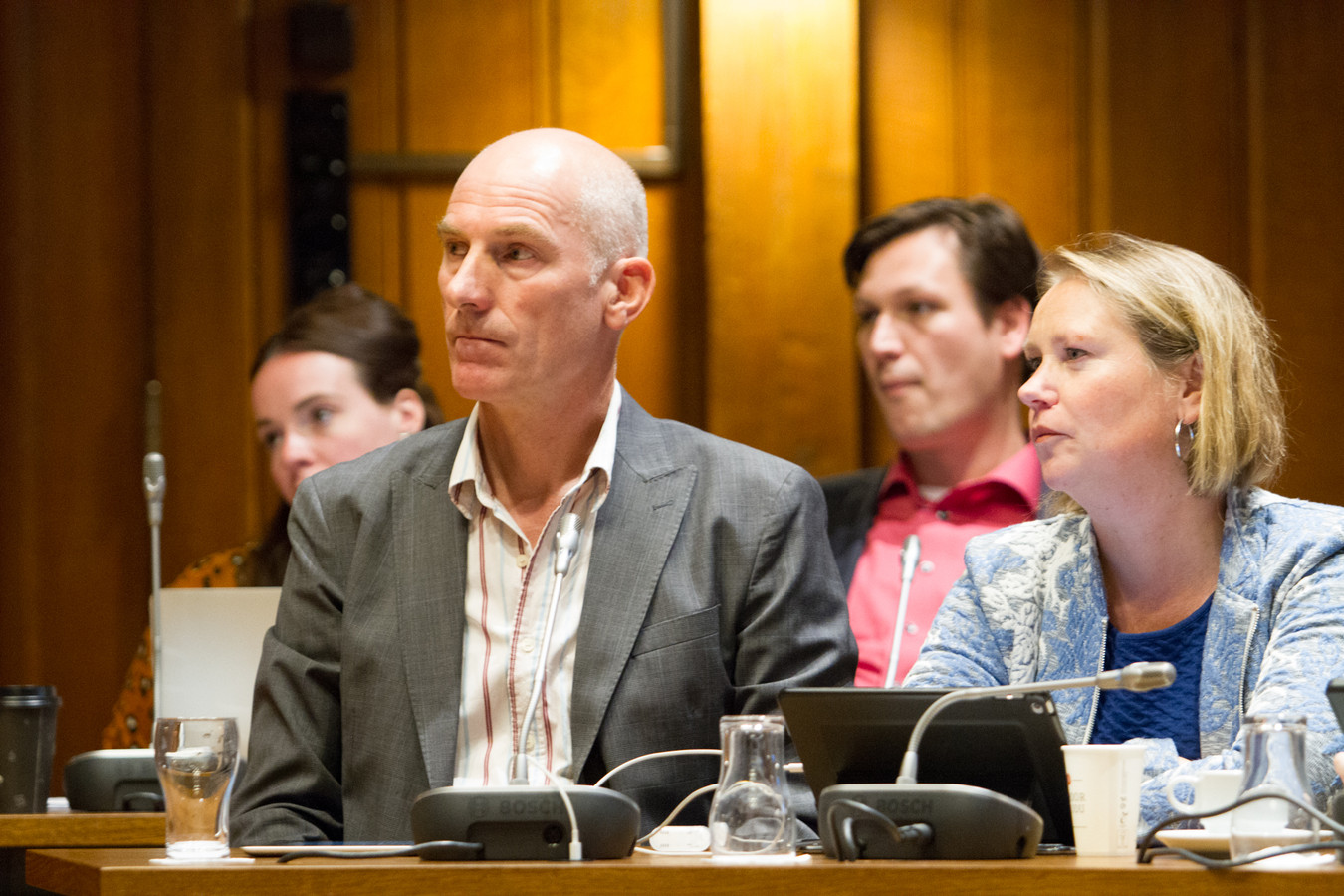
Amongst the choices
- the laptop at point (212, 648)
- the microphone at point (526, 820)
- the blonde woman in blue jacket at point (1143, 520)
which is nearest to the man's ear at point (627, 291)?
the blonde woman in blue jacket at point (1143, 520)

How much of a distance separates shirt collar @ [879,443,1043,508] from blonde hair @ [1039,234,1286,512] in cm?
81

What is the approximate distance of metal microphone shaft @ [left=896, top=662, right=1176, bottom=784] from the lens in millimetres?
1355

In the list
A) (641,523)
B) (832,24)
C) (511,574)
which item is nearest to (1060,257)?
(641,523)

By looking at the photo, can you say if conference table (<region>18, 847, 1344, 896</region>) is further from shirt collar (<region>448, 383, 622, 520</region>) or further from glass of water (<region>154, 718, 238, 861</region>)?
shirt collar (<region>448, 383, 622, 520</region>)

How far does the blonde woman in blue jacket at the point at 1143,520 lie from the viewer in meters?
2.06

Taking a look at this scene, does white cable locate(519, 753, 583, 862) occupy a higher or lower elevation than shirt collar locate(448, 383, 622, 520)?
lower

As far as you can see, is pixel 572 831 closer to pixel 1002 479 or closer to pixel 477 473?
pixel 477 473

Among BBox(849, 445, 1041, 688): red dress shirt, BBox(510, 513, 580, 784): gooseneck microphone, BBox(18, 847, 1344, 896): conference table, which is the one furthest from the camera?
BBox(849, 445, 1041, 688): red dress shirt

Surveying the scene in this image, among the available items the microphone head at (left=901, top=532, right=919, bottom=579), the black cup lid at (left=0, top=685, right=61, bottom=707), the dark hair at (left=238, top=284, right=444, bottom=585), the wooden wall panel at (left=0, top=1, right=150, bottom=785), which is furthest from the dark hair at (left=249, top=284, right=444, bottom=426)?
the microphone head at (left=901, top=532, right=919, bottom=579)

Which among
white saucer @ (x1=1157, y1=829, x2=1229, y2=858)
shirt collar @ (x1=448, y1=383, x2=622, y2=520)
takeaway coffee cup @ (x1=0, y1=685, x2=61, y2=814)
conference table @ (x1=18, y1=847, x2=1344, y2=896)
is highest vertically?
shirt collar @ (x1=448, y1=383, x2=622, y2=520)

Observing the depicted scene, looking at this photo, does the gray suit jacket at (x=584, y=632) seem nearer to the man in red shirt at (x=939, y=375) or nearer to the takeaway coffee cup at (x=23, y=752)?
the takeaway coffee cup at (x=23, y=752)

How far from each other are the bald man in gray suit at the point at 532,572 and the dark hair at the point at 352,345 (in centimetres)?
82

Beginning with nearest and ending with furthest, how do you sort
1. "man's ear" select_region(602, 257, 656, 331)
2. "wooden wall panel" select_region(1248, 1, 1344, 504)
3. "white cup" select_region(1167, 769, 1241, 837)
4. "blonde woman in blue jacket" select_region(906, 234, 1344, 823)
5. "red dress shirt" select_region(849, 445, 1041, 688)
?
1. "white cup" select_region(1167, 769, 1241, 837)
2. "blonde woman in blue jacket" select_region(906, 234, 1344, 823)
3. "man's ear" select_region(602, 257, 656, 331)
4. "red dress shirt" select_region(849, 445, 1041, 688)
5. "wooden wall panel" select_region(1248, 1, 1344, 504)

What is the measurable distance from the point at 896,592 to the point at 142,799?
52.4 inches
